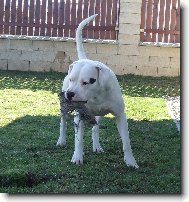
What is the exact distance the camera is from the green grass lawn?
3.16 m

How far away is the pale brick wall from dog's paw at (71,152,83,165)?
5.06m

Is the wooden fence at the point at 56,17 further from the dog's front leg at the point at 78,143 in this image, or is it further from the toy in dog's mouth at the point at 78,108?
the toy in dog's mouth at the point at 78,108

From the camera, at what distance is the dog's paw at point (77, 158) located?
3.70 meters

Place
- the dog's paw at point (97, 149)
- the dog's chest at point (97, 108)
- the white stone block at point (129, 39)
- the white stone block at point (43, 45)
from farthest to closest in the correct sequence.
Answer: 1. the white stone block at point (43, 45)
2. the white stone block at point (129, 39)
3. the dog's paw at point (97, 149)
4. the dog's chest at point (97, 108)

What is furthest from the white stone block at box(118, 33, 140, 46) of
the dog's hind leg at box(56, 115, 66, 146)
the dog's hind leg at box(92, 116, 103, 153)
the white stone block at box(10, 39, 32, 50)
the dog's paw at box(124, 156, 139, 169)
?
the dog's paw at box(124, 156, 139, 169)

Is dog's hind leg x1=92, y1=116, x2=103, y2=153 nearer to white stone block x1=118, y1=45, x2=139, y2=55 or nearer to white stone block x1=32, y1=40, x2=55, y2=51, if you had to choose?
white stone block x1=118, y1=45, x2=139, y2=55

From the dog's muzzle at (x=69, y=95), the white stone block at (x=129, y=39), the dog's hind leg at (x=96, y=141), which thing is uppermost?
the white stone block at (x=129, y=39)

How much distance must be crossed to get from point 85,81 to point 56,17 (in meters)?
6.35

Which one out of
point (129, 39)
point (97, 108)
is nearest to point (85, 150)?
point (97, 108)

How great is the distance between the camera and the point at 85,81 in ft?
11.1

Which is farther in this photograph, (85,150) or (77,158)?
(85,150)

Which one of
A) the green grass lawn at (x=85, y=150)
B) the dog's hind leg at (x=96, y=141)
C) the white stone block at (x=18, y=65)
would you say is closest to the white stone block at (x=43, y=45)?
the white stone block at (x=18, y=65)

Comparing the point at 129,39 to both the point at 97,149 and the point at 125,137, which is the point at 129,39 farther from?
the point at 125,137

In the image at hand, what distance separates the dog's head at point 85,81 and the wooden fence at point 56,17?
5.80 m
